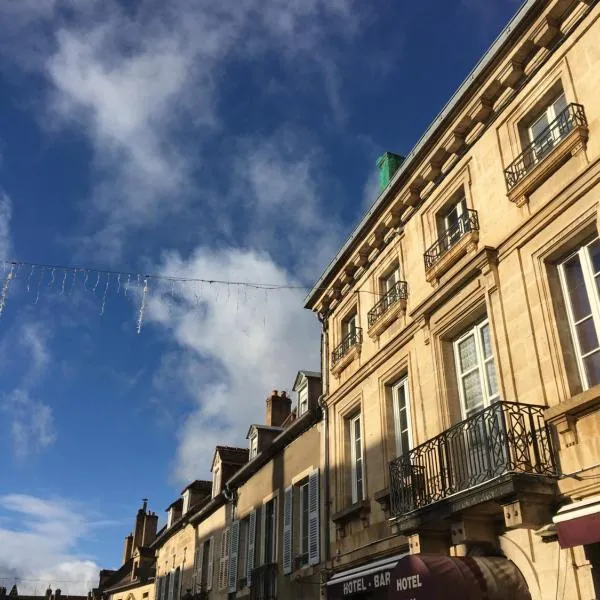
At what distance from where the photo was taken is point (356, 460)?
12656 mm

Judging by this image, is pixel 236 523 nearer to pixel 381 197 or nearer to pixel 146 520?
pixel 381 197

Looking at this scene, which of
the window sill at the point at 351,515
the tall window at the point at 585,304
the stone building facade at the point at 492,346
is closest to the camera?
the stone building facade at the point at 492,346

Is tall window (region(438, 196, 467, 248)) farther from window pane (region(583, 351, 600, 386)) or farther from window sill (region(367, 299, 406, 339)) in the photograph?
window pane (region(583, 351, 600, 386))

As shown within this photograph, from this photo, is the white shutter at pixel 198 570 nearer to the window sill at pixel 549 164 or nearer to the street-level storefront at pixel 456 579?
the street-level storefront at pixel 456 579

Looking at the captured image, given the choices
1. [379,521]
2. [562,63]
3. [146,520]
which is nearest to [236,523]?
[379,521]

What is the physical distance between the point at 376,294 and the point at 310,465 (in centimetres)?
402

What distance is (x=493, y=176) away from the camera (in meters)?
9.66

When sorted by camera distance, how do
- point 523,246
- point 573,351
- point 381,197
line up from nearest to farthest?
point 573,351 < point 523,246 < point 381,197

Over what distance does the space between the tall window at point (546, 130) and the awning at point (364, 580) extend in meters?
5.66

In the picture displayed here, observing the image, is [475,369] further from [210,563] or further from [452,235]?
[210,563]

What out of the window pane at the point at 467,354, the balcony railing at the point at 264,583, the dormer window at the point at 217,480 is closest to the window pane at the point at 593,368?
the window pane at the point at 467,354

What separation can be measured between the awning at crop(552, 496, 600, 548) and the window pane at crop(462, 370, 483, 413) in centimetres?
262

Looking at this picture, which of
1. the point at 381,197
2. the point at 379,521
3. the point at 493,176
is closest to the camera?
the point at 493,176

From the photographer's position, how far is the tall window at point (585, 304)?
7.43m
